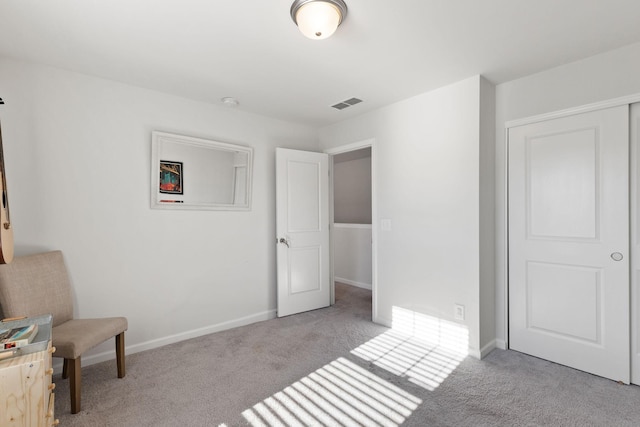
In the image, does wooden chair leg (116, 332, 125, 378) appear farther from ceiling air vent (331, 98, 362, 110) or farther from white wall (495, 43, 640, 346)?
white wall (495, 43, 640, 346)

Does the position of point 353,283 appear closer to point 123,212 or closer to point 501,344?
point 501,344

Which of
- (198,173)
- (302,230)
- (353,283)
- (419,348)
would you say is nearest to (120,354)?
(198,173)

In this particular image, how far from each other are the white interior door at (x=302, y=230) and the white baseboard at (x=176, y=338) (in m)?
0.27

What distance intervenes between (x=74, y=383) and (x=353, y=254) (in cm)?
414

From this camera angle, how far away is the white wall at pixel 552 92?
7.35ft

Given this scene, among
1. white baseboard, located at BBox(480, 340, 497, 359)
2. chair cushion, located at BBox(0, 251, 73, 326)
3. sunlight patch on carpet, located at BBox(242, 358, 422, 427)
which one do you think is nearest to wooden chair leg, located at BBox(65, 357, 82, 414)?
chair cushion, located at BBox(0, 251, 73, 326)

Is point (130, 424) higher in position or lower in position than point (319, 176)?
lower

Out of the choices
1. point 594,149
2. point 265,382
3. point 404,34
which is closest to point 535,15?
point 404,34

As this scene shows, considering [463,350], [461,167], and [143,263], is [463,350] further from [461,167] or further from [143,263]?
[143,263]

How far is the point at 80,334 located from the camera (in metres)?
2.05

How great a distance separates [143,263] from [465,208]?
297 centimetres

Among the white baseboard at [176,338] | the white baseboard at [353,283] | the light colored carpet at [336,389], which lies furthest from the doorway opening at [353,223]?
the light colored carpet at [336,389]

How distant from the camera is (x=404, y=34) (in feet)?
6.70

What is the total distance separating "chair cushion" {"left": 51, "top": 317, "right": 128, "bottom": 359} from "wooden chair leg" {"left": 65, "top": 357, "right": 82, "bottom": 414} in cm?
7
